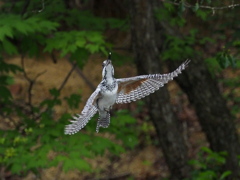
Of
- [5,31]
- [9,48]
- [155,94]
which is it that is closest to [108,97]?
[5,31]

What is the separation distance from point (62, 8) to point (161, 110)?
6.51ft

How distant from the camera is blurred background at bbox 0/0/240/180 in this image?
17.3 feet

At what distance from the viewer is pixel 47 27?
5246mm

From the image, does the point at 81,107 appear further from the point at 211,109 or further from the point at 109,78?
the point at 109,78

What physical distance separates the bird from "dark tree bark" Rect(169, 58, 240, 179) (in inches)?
171

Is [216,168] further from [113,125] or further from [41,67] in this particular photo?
[41,67]

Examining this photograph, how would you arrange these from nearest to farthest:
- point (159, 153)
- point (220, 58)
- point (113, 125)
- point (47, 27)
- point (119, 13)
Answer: point (220, 58) < point (47, 27) < point (113, 125) < point (159, 153) < point (119, 13)

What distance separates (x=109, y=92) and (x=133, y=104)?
9.10 meters

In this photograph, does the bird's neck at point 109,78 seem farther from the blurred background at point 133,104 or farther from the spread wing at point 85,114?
the blurred background at point 133,104

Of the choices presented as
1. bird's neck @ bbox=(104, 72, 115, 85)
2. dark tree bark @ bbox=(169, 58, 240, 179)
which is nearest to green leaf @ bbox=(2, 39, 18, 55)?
dark tree bark @ bbox=(169, 58, 240, 179)

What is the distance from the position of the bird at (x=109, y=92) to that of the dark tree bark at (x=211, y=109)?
4349 mm

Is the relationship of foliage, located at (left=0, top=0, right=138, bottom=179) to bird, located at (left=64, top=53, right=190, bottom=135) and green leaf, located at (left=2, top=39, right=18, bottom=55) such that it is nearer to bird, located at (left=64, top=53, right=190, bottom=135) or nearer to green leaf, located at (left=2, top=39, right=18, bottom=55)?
green leaf, located at (left=2, top=39, right=18, bottom=55)

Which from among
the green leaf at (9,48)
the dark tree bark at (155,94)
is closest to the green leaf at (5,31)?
the green leaf at (9,48)

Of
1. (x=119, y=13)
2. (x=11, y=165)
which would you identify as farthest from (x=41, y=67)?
(x=11, y=165)
